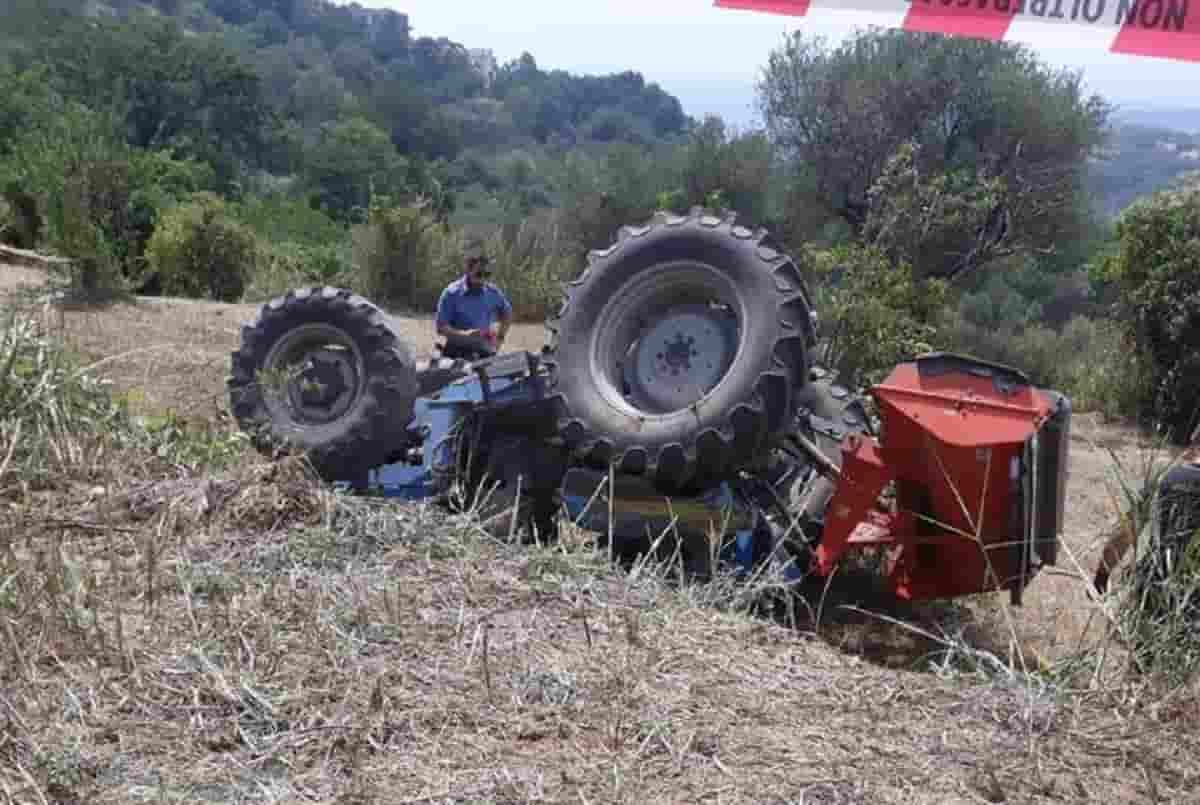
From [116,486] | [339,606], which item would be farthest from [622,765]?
[116,486]

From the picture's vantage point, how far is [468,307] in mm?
8367

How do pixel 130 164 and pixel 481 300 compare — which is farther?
pixel 130 164

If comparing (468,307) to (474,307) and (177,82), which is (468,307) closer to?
(474,307)

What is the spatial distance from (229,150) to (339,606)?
164ft

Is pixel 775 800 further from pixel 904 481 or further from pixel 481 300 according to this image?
pixel 481 300

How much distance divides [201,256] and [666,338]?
35.7ft

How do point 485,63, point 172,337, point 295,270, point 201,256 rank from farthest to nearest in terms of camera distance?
point 485,63 → point 295,270 → point 201,256 → point 172,337

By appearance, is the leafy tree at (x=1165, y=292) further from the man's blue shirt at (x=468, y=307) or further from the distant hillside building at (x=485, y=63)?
the distant hillside building at (x=485, y=63)

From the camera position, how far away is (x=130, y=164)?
13.8 metres

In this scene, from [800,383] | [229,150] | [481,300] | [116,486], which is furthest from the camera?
[229,150]

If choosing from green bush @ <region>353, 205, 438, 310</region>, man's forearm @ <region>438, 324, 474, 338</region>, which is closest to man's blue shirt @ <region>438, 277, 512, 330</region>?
man's forearm @ <region>438, 324, 474, 338</region>

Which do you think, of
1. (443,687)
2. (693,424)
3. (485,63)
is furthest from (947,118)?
(485,63)

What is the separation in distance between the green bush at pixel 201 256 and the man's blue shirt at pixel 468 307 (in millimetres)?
8252

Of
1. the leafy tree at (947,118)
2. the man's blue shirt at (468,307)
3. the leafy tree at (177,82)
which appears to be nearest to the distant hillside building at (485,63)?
the leafy tree at (177,82)
